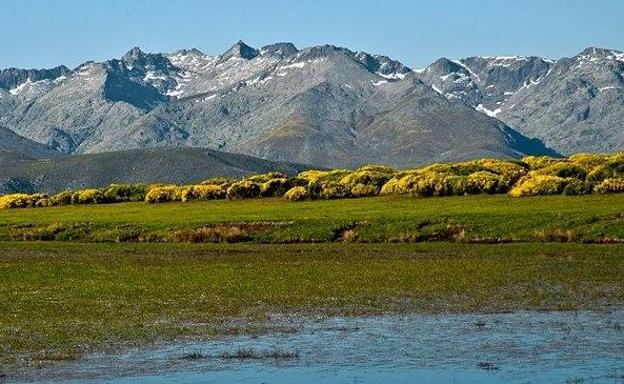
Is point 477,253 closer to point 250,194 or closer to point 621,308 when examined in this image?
point 621,308

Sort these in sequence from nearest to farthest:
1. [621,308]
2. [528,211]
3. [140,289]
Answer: [621,308] < [140,289] < [528,211]

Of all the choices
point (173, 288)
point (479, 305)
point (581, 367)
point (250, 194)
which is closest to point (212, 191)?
point (250, 194)

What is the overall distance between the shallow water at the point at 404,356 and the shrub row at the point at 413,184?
44885mm

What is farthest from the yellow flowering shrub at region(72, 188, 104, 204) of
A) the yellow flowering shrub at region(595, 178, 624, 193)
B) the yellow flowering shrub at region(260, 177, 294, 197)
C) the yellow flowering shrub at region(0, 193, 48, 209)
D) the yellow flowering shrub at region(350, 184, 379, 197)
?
the yellow flowering shrub at region(595, 178, 624, 193)

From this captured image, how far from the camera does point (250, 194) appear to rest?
9700 centimetres

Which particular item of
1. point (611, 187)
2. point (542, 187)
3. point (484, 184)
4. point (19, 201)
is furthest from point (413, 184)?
point (19, 201)

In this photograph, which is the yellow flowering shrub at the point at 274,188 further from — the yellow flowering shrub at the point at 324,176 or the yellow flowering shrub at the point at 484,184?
the yellow flowering shrub at the point at 484,184

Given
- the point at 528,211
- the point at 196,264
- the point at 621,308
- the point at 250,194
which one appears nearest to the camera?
the point at 621,308

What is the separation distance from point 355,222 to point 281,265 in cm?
1751

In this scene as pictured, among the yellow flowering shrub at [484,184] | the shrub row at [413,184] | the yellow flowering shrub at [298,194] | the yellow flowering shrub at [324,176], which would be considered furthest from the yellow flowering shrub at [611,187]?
the yellow flowering shrub at [324,176]

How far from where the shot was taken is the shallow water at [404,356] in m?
26.7

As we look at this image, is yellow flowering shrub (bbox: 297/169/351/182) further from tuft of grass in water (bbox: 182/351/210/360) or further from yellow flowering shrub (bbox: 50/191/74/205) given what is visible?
tuft of grass in water (bbox: 182/351/210/360)

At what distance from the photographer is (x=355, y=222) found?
2800 inches

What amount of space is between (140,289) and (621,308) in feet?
63.8
